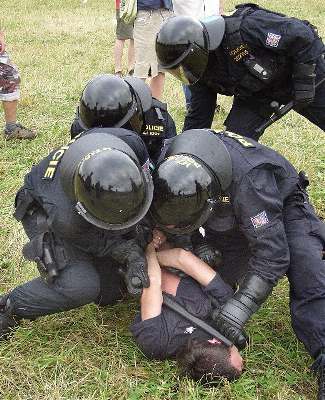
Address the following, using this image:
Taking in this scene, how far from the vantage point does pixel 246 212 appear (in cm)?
282

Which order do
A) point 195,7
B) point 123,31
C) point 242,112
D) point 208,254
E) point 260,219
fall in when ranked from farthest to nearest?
point 123,31
point 195,7
point 242,112
point 208,254
point 260,219

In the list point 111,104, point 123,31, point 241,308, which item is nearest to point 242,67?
point 111,104

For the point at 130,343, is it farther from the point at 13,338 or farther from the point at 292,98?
the point at 292,98

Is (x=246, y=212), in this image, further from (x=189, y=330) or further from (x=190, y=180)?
(x=189, y=330)

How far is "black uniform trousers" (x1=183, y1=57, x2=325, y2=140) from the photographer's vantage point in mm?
4242

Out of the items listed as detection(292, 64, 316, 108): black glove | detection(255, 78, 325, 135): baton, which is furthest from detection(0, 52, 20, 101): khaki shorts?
detection(292, 64, 316, 108): black glove

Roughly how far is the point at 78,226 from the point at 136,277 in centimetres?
40

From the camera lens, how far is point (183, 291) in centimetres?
309

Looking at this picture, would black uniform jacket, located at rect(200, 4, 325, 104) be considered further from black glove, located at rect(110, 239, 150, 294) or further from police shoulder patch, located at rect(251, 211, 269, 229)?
black glove, located at rect(110, 239, 150, 294)

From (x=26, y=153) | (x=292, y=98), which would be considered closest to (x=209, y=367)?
(x=292, y=98)

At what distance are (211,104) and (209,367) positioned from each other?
2369mm

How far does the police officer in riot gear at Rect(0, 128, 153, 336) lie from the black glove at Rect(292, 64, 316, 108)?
4.89 ft

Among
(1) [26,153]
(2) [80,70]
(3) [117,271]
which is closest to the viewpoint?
(3) [117,271]

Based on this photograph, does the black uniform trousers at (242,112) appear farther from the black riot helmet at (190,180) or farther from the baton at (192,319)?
the baton at (192,319)
